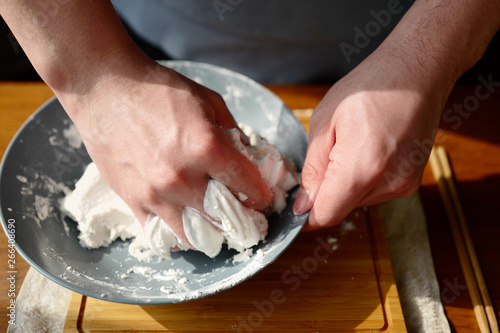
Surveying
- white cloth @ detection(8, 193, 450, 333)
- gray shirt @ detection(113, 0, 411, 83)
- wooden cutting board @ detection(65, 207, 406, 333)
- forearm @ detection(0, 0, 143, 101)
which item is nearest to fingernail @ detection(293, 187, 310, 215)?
wooden cutting board @ detection(65, 207, 406, 333)

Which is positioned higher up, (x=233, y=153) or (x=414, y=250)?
(x=233, y=153)

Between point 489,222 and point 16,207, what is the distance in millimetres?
1080

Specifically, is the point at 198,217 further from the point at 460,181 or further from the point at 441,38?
the point at 460,181

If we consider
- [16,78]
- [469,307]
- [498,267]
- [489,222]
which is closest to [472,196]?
[489,222]

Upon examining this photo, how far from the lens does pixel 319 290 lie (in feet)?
3.15

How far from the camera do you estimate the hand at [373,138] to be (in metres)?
0.83

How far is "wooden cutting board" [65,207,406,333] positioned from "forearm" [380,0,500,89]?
1.33 feet

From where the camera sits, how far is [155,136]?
77 cm

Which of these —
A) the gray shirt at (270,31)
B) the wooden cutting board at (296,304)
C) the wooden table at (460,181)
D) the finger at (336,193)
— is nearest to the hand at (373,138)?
the finger at (336,193)

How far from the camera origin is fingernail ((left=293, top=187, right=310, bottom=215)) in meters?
0.92

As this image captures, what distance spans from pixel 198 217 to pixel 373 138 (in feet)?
1.18

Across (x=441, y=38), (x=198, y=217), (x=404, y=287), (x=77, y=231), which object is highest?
(x=441, y=38)

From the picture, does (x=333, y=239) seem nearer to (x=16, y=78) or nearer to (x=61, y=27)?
(x=61, y=27)

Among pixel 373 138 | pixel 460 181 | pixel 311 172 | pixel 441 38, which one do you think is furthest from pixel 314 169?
pixel 460 181
